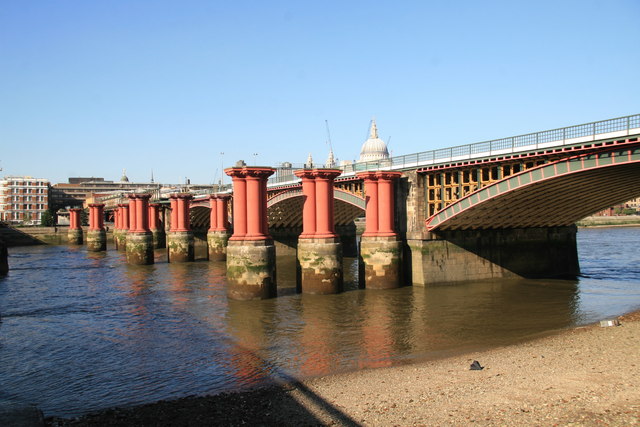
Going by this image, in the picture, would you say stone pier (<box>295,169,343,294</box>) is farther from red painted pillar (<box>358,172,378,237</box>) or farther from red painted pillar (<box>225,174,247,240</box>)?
red painted pillar (<box>225,174,247,240</box>)

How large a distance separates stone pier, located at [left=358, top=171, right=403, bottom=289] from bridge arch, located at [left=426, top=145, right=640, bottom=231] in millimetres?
2508

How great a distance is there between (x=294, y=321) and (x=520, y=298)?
507 inches

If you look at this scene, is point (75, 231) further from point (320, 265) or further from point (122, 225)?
point (320, 265)

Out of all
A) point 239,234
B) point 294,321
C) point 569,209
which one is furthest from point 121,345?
point 569,209

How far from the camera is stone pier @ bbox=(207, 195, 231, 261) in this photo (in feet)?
186

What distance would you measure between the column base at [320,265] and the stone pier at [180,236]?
91.3ft

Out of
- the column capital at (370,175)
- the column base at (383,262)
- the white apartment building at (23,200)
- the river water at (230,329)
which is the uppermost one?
the white apartment building at (23,200)

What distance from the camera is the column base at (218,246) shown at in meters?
56.5

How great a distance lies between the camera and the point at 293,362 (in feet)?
60.2

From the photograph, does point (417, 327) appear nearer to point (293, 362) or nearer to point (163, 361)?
point (293, 362)

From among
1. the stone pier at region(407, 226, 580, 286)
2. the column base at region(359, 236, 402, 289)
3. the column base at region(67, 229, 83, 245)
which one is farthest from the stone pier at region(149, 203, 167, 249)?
the stone pier at region(407, 226, 580, 286)

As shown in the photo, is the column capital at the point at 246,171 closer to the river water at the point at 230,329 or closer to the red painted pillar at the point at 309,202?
the red painted pillar at the point at 309,202

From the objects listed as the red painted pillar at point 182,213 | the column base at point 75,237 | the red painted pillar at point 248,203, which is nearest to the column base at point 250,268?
the red painted pillar at point 248,203

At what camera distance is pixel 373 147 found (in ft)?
447
